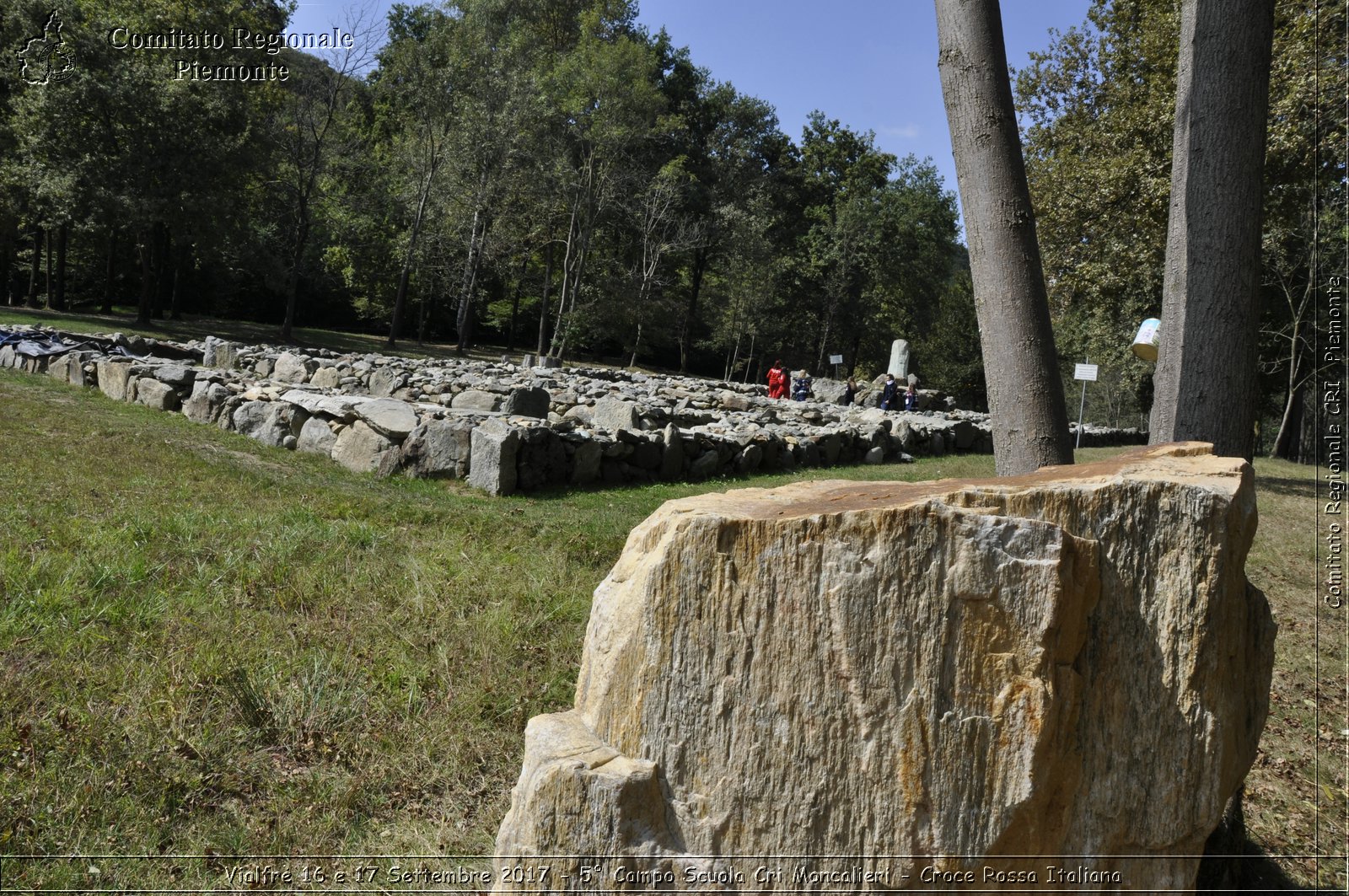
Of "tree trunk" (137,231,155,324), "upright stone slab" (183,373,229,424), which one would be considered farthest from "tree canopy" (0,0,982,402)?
"upright stone slab" (183,373,229,424)

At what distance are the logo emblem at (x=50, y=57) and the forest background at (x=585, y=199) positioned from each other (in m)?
0.14

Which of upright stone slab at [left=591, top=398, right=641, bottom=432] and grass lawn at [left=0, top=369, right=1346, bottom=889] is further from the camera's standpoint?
upright stone slab at [left=591, top=398, right=641, bottom=432]

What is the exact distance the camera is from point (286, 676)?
3.74 metres

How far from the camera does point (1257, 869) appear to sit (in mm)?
3074

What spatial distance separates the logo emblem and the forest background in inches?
5.5

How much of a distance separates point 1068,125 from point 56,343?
18.8m

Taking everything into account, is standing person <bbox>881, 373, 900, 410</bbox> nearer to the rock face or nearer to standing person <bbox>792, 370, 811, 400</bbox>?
standing person <bbox>792, 370, 811, 400</bbox>

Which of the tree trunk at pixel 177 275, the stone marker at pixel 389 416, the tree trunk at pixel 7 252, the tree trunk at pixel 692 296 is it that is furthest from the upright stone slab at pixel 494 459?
the tree trunk at pixel 692 296

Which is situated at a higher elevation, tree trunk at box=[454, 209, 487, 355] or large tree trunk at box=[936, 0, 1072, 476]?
tree trunk at box=[454, 209, 487, 355]

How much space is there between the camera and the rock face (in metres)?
2.06

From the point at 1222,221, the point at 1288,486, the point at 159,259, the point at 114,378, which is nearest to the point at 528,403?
the point at 114,378

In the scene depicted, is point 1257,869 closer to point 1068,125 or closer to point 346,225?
point 1068,125

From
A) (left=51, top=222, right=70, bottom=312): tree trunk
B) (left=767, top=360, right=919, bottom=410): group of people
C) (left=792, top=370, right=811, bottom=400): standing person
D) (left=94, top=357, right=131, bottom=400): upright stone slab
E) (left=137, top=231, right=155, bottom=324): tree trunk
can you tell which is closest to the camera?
(left=94, top=357, right=131, bottom=400): upright stone slab

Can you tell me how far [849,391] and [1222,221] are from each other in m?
22.7
